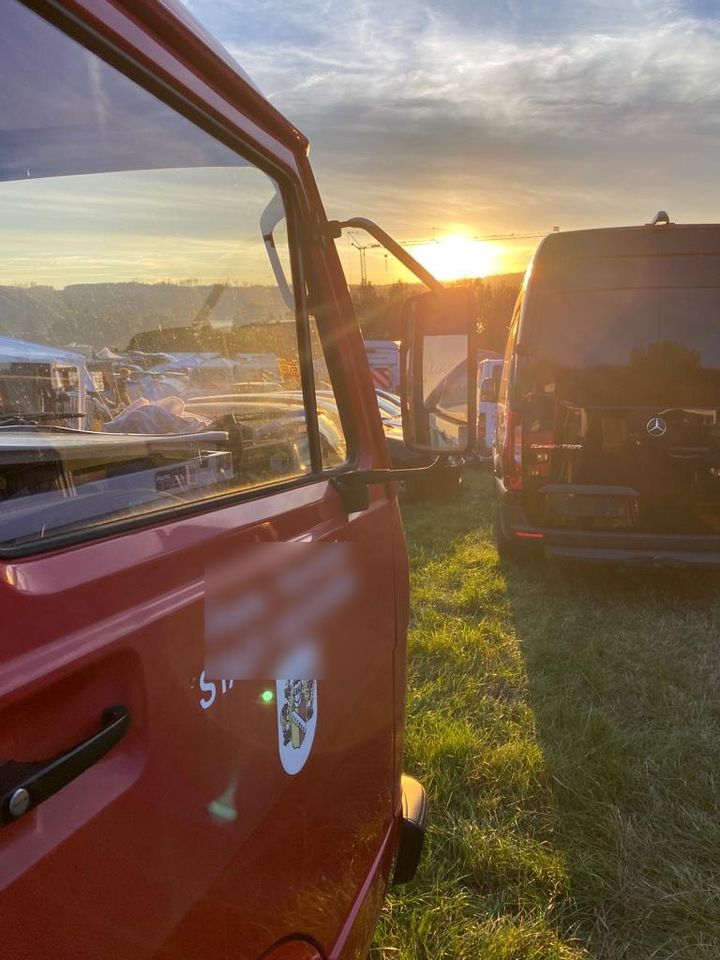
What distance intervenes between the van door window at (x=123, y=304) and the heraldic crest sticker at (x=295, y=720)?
34 cm

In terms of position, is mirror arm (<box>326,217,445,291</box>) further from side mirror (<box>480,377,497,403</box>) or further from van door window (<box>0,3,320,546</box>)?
side mirror (<box>480,377,497,403</box>)

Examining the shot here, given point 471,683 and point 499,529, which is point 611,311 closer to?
point 499,529

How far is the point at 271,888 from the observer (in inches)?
45.1

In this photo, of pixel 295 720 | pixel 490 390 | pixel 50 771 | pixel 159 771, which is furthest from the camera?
pixel 490 390

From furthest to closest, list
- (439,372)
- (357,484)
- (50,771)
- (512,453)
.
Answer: (512,453), (439,372), (357,484), (50,771)

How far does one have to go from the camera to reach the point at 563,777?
3.04 m

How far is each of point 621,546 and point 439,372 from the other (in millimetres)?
3411

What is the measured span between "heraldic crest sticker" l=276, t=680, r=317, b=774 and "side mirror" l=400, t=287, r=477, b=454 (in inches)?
29.4

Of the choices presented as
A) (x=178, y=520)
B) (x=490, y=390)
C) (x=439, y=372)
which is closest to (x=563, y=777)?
(x=439, y=372)

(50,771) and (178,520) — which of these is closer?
(50,771)

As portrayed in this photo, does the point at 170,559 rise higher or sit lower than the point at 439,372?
lower

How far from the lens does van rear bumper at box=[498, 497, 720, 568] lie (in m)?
4.77

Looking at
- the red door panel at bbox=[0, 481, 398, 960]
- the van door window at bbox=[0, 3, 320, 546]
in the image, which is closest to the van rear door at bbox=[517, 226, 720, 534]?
the van door window at bbox=[0, 3, 320, 546]

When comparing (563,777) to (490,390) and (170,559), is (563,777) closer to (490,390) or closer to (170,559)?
(170,559)
